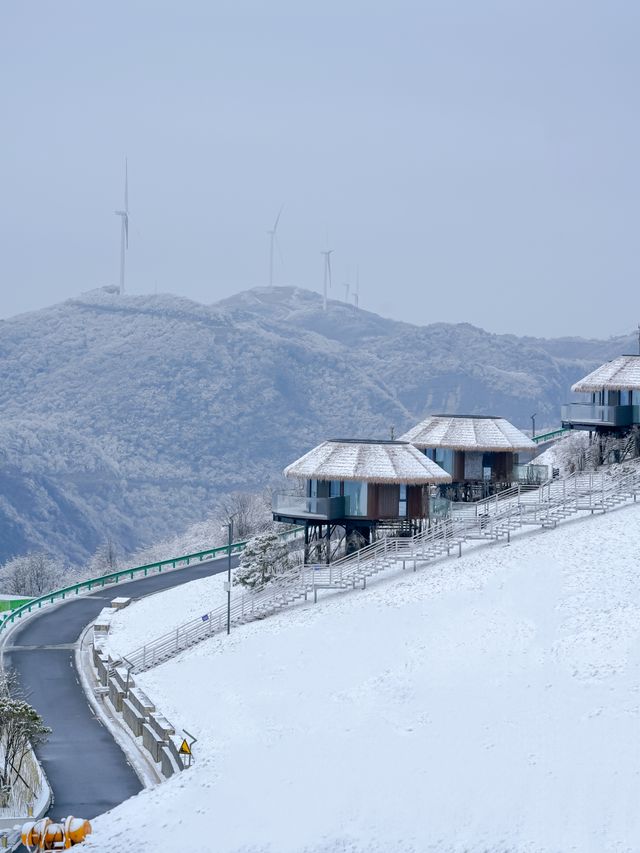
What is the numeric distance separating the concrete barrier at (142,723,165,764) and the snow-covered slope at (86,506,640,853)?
1097 millimetres

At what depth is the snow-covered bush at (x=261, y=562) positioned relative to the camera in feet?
176

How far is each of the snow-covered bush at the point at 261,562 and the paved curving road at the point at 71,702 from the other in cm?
761

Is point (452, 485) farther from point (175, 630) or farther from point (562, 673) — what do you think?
point (562, 673)

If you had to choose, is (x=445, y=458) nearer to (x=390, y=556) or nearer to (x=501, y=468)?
(x=501, y=468)

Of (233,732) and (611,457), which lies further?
(611,457)

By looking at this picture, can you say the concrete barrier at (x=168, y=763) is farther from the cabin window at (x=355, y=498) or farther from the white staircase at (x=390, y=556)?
the cabin window at (x=355, y=498)

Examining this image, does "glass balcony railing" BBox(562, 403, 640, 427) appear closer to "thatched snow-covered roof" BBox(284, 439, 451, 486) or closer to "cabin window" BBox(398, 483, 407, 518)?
"thatched snow-covered roof" BBox(284, 439, 451, 486)

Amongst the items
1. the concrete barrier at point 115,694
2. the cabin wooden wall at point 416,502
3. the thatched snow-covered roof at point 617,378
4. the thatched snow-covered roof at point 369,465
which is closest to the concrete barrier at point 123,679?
the concrete barrier at point 115,694

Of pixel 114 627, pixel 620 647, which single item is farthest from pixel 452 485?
pixel 620 647

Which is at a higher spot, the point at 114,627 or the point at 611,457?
the point at 611,457

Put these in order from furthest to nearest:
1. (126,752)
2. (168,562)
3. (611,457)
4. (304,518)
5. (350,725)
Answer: (168,562), (611,457), (304,518), (126,752), (350,725)

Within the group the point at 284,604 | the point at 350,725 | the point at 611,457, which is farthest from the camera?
the point at 611,457

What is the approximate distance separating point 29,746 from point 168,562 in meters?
37.2

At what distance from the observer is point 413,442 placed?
66375 mm
